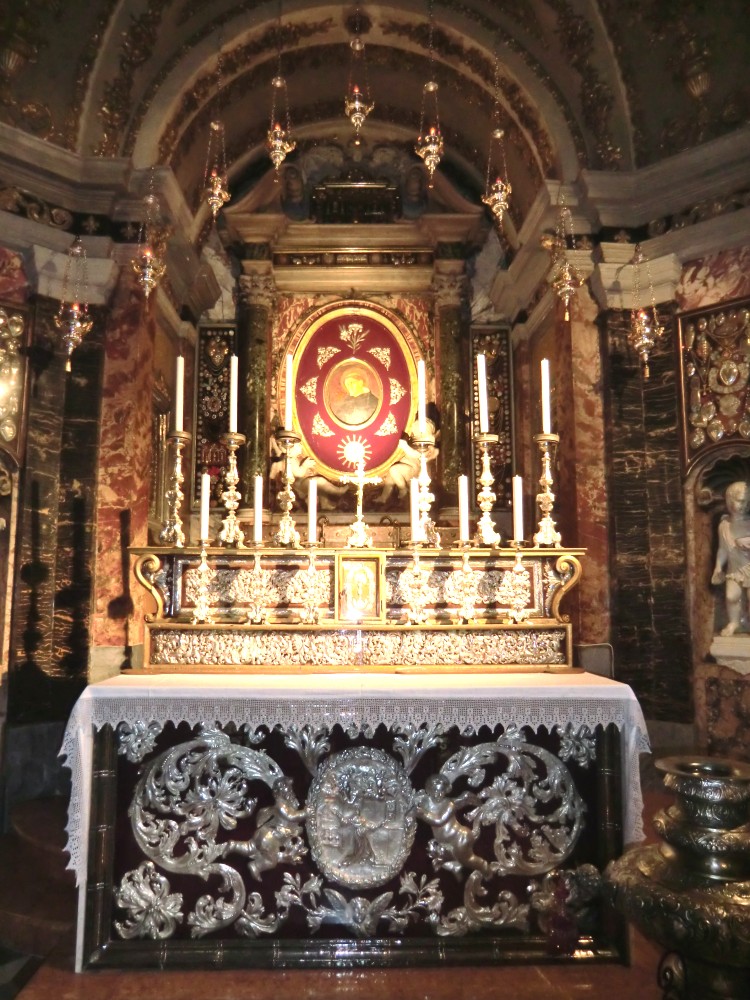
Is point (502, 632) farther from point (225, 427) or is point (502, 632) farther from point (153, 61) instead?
point (153, 61)

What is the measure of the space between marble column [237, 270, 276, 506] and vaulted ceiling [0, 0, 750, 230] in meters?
1.10

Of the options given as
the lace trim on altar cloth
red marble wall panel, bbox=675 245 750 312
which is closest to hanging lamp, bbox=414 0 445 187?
red marble wall panel, bbox=675 245 750 312

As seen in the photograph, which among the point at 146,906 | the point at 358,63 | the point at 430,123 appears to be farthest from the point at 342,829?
the point at 430,123

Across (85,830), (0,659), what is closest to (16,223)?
(0,659)

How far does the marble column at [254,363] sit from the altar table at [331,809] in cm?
441

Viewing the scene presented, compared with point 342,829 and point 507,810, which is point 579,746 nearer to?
point 507,810

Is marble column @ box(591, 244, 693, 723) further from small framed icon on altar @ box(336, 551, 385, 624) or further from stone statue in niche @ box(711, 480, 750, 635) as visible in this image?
small framed icon on altar @ box(336, 551, 385, 624)

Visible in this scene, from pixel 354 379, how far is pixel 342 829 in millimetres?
5459

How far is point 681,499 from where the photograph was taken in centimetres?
578

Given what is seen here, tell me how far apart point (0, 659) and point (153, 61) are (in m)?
5.09

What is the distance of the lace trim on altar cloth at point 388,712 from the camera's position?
3311 mm

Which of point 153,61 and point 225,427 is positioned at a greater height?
point 153,61

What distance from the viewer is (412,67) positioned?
24.1 feet

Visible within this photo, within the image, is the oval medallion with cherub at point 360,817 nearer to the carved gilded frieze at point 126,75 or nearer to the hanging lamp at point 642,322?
the hanging lamp at point 642,322
